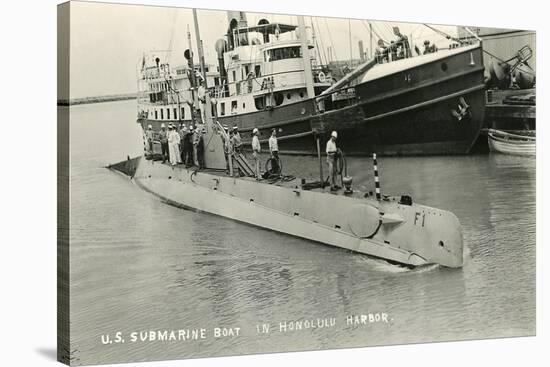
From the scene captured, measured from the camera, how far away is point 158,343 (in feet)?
22.0

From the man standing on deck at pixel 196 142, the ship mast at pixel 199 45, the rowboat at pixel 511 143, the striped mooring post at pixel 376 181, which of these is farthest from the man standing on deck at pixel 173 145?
the rowboat at pixel 511 143

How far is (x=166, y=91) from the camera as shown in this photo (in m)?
7.12

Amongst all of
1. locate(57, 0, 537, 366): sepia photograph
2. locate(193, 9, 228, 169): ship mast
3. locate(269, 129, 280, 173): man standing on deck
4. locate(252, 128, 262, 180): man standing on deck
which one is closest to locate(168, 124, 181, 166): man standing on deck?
locate(57, 0, 537, 366): sepia photograph

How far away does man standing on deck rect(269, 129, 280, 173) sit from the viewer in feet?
24.3

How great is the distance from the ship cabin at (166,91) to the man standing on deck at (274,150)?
2.07ft

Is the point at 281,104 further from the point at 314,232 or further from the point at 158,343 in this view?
the point at 158,343

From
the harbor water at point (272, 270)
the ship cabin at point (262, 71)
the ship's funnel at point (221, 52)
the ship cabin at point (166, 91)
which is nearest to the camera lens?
the harbor water at point (272, 270)

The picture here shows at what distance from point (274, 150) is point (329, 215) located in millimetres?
720

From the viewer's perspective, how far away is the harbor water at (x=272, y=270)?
6570mm

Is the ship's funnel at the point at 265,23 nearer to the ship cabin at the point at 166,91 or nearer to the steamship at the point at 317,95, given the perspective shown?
the steamship at the point at 317,95

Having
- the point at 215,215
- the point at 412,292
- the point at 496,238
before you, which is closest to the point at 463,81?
the point at 496,238

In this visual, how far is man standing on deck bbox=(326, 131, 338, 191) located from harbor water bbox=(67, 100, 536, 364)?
0.46 ft

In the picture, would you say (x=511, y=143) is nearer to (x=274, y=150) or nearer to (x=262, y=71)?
(x=274, y=150)

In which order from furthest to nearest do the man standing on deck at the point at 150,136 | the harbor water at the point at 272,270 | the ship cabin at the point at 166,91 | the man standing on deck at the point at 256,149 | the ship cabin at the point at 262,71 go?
1. the man standing on deck at the point at 256,149
2. the ship cabin at the point at 262,71
3. the man standing on deck at the point at 150,136
4. the ship cabin at the point at 166,91
5. the harbor water at the point at 272,270
